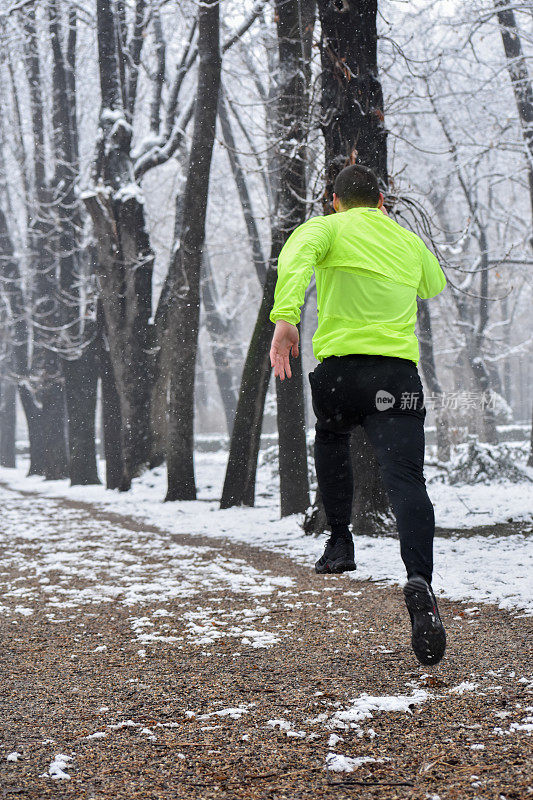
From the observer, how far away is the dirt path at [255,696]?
240cm

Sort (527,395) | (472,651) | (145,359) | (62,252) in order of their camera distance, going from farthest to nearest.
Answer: (527,395), (62,252), (145,359), (472,651)

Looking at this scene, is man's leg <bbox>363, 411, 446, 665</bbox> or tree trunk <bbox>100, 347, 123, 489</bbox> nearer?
man's leg <bbox>363, 411, 446, 665</bbox>

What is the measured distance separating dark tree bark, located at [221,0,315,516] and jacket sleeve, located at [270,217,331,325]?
6167mm

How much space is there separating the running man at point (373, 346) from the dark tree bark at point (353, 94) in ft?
13.9

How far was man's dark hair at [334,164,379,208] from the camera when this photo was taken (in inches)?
150

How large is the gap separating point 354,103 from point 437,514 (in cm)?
451

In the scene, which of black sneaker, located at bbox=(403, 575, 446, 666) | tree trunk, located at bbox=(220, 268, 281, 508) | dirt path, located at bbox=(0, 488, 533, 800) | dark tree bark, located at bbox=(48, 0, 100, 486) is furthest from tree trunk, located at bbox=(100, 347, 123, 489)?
black sneaker, located at bbox=(403, 575, 446, 666)

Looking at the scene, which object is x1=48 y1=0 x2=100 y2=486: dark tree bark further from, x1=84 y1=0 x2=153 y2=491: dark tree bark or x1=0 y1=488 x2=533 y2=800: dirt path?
x1=0 y1=488 x2=533 y2=800: dirt path

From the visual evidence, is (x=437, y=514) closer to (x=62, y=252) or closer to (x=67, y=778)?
(x=67, y=778)

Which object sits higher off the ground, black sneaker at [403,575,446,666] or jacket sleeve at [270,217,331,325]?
jacket sleeve at [270,217,331,325]

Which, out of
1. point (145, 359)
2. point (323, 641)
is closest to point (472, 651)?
point (323, 641)

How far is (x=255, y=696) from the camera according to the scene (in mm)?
3219

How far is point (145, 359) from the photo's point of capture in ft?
49.2

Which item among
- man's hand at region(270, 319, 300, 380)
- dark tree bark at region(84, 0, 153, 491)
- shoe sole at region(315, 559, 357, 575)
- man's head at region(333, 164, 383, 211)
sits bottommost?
shoe sole at region(315, 559, 357, 575)
